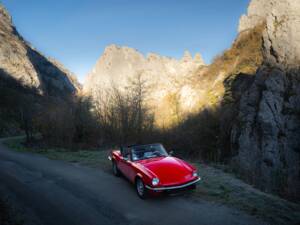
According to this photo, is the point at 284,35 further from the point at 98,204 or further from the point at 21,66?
the point at 21,66

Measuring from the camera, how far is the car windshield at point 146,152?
6.64m

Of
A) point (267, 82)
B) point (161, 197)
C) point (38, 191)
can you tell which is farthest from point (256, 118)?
point (38, 191)

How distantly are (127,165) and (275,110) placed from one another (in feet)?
28.6

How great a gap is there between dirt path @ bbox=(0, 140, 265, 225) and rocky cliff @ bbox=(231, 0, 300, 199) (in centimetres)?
493

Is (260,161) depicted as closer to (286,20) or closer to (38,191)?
(286,20)

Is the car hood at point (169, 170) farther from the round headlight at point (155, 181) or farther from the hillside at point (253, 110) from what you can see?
the hillside at point (253, 110)

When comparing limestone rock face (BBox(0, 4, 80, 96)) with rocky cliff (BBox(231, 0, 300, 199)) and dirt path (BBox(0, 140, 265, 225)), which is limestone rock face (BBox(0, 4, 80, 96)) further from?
dirt path (BBox(0, 140, 265, 225))

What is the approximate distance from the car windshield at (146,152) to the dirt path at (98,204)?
101 cm

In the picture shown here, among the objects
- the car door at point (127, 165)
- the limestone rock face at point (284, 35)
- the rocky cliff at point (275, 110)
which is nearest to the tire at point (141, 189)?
the car door at point (127, 165)

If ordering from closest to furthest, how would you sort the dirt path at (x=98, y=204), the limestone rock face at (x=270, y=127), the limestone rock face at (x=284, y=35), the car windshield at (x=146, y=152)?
the dirt path at (x=98, y=204)
the car windshield at (x=146, y=152)
the limestone rock face at (x=270, y=127)
the limestone rock face at (x=284, y=35)

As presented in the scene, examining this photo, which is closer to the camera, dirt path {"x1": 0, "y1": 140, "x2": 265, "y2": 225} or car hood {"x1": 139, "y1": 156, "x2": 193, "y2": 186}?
dirt path {"x1": 0, "y1": 140, "x2": 265, "y2": 225}

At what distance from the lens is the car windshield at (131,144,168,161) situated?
6.64 meters

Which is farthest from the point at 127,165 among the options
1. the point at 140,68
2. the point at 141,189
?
the point at 140,68

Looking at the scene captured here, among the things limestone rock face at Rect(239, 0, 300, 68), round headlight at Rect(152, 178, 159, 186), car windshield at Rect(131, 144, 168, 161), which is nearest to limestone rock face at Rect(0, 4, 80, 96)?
limestone rock face at Rect(239, 0, 300, 68)
